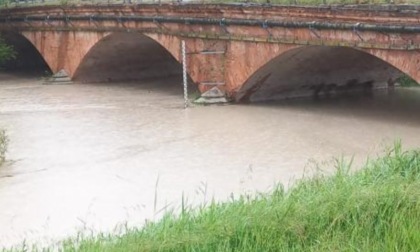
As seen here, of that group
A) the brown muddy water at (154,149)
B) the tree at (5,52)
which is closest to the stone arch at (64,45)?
the tree at (5,52)

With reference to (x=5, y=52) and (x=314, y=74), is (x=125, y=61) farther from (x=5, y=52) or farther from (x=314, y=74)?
(x=314, y=74)

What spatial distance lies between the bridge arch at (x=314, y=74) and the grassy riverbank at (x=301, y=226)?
31.5ft

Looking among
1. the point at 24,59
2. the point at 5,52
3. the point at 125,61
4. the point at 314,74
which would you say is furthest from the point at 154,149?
the point at 24,59

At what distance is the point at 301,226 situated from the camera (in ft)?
19.7

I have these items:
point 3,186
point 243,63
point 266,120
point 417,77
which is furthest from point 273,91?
point 3,186

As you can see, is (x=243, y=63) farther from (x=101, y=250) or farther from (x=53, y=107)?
(x=101, y=250)

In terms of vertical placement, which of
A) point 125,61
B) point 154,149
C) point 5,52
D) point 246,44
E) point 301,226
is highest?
point 246,44

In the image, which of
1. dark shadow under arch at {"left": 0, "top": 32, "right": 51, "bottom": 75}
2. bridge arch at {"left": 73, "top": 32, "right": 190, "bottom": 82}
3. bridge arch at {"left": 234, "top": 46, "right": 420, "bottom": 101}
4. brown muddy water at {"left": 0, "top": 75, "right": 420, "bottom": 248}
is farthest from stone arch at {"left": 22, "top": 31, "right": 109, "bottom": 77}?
bridge arch at {"left": 234, "top": 46, "right": 420, "bottom": 101}

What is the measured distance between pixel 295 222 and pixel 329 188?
4.08 feet

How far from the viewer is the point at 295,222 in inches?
238

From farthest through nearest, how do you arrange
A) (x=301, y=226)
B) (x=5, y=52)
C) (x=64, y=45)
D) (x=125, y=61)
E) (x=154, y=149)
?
(x=5, y=52)
(x=125, y=61)
(x=64, y=45)
(x=154, y=149)
(x=301, y=226)

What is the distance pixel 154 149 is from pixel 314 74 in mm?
6935

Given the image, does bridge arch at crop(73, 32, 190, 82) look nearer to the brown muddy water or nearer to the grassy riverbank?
the brown muddy water

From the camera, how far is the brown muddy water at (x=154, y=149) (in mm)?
9055
